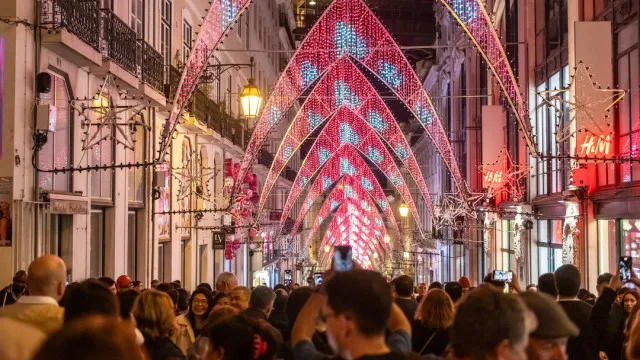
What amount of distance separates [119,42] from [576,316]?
46.3 ft

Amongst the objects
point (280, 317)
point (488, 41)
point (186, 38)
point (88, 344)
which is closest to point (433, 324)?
point (280, 317)

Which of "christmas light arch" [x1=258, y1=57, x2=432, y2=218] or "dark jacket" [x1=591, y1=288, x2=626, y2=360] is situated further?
"christmas light arch" [x1=258, y1=57, x2=432, y2=218]

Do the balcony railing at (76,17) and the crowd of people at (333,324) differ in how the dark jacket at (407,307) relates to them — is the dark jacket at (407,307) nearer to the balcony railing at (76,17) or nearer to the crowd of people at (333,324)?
the crowd of people at (333,324)

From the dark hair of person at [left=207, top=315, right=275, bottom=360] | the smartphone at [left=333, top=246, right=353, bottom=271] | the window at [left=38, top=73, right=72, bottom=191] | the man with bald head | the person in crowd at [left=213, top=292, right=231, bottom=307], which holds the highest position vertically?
the window at [left=38, top=73, right=72, bottom=191]

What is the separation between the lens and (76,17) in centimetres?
1714

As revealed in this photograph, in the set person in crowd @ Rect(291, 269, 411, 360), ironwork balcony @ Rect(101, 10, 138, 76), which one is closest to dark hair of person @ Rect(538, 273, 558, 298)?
person in crowd @ Rect(291, 269, 411, 360)

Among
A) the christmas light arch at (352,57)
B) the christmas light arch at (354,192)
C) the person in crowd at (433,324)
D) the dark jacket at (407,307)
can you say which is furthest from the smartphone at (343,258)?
the christmas light arch at (354,192)

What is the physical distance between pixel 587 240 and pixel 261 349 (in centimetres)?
1979

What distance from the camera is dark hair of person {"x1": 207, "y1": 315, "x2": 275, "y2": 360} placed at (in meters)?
5.04

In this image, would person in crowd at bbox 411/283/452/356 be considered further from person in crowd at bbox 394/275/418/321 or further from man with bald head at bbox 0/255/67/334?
man with bald head at bbox 0/255/67/334

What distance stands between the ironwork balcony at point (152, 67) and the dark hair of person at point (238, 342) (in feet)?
56.4

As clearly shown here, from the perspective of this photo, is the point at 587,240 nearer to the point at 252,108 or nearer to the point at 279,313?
the point at 252,108

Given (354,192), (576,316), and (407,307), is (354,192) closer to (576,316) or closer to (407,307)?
(407,307)

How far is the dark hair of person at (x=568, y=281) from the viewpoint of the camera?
7.83 meters
